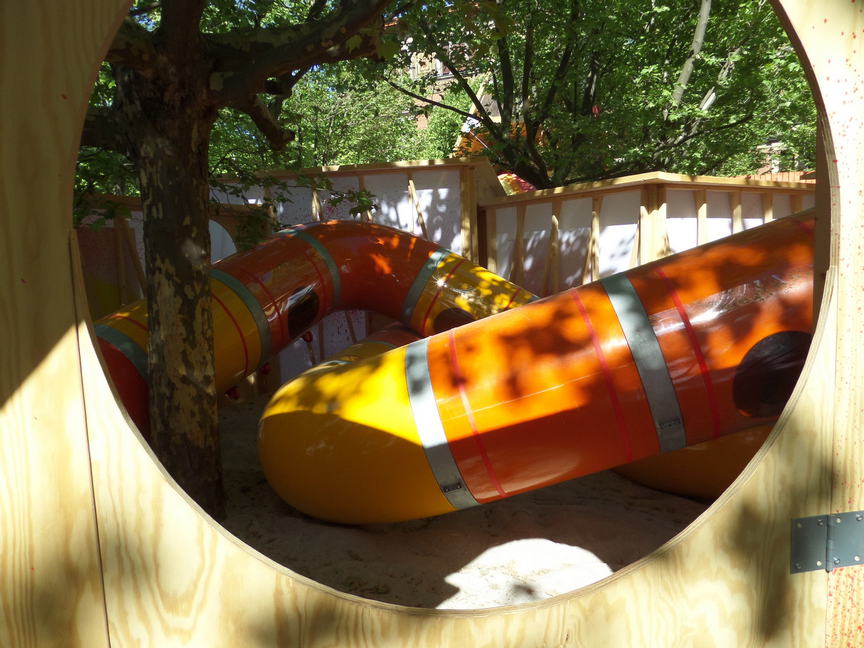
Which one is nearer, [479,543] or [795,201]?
[479,543]

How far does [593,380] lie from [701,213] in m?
4.57

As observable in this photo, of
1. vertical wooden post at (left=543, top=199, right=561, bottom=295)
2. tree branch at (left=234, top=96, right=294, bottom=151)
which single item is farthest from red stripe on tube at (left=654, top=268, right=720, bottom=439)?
vertical wooden post at (left=543, top=199, right=561, bottom=295)

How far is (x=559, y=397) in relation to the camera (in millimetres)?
3094

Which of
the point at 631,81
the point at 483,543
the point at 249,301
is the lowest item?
the point at 483,543

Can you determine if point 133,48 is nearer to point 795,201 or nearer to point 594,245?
point 594,245

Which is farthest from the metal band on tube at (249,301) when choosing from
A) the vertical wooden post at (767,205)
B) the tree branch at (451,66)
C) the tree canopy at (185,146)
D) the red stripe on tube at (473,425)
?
the tree branch at (451,66)

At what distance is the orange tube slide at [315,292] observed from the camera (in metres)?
4.88

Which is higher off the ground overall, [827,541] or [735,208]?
[735,208]

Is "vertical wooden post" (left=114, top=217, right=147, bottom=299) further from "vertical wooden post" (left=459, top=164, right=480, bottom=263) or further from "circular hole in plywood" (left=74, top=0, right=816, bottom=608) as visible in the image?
"vertical wooden post" (left=459, top=164, right=480, bottom=263)

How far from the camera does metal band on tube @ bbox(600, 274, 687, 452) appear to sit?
3.05 metres

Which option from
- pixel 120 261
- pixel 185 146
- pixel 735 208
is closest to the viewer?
pixel 185 146

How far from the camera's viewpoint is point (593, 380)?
Result: 3.08m

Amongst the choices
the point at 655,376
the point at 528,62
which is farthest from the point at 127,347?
the point at 528,62

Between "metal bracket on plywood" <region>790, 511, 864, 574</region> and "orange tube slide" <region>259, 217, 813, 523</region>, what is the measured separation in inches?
56.9
